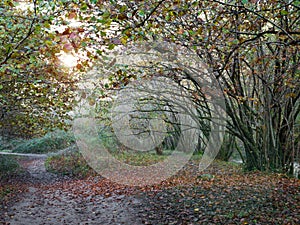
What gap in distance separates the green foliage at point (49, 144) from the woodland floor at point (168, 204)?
598 inches

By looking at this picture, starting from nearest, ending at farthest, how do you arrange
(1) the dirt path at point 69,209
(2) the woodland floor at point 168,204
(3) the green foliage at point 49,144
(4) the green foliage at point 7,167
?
(2) the woodland floor at point 168,204 < (1) the dirt path at point 69,209 < (4) the green foliage at point 7,167 < (3) the green foliage at point 49,144

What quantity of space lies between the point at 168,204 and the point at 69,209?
3.00m

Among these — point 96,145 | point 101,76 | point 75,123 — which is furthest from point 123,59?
point 75,123

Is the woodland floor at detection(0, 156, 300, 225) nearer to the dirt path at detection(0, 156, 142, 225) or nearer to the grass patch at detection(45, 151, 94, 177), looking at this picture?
the dirt path at detection(0, 156, 142, 225)

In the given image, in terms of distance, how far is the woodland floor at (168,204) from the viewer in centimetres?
647

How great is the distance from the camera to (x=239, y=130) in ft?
38.6

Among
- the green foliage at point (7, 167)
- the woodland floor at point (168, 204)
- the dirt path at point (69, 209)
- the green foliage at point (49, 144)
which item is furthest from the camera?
the green foliage at point (49, 144)

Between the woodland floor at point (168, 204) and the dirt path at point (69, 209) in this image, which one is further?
the dirt path at point (69, 209)

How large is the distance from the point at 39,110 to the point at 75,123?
1225 cm

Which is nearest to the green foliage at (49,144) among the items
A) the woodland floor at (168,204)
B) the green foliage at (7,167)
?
the green foliage at (7,167)

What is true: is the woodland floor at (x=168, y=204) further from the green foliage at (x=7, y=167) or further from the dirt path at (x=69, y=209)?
the green foliage at (x=7, y=167)

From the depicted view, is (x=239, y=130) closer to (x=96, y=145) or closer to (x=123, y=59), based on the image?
(x=123, y=59)

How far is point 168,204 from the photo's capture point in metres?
8.08

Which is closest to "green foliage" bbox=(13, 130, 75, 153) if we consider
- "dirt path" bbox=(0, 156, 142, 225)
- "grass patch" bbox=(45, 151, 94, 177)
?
"grass patch" bbox=(45, 151, 94, 177)
